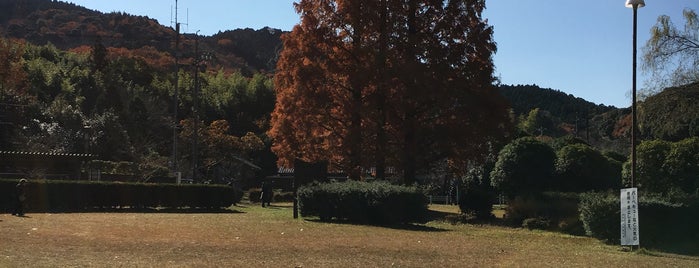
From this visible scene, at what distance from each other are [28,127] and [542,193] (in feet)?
160

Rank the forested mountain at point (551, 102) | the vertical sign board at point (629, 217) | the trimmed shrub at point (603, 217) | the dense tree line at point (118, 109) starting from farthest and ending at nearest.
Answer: the forested mountain at point (551, 102) < the dense tree line at point (118, 109) < the trimmed shrub at point (603, 217) < the vertical sign board at point (629, 217)

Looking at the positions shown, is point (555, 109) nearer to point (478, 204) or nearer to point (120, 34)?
point (120, 34)

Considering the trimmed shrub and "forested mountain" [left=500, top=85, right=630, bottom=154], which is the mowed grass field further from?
"forested mountain" [left=500, top=85, right=630, bottom=154]

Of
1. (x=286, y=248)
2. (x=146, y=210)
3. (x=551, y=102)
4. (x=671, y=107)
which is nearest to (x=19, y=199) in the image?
(x=146, y=210)

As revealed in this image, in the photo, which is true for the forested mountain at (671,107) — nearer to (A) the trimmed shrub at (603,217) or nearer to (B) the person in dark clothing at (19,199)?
(A) the trimmed shrub at (603,217)

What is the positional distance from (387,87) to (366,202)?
6481 millimetres

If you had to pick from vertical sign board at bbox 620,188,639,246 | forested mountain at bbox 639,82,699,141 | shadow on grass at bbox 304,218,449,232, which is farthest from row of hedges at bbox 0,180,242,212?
vertical sign board at bbox 620,188,639,246

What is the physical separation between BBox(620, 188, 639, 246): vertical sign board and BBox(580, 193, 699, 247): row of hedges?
1191 millimetres

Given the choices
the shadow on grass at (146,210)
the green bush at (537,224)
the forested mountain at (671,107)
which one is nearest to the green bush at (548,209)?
the green bush at (537,224)

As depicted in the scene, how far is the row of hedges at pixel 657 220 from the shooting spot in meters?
17.5

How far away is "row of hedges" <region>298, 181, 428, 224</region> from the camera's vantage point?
917 inches

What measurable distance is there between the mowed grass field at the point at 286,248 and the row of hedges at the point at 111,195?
8301 millimetres

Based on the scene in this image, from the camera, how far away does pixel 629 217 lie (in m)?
16.2

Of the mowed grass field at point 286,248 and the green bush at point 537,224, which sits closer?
the mowed grass field at point 286,248
